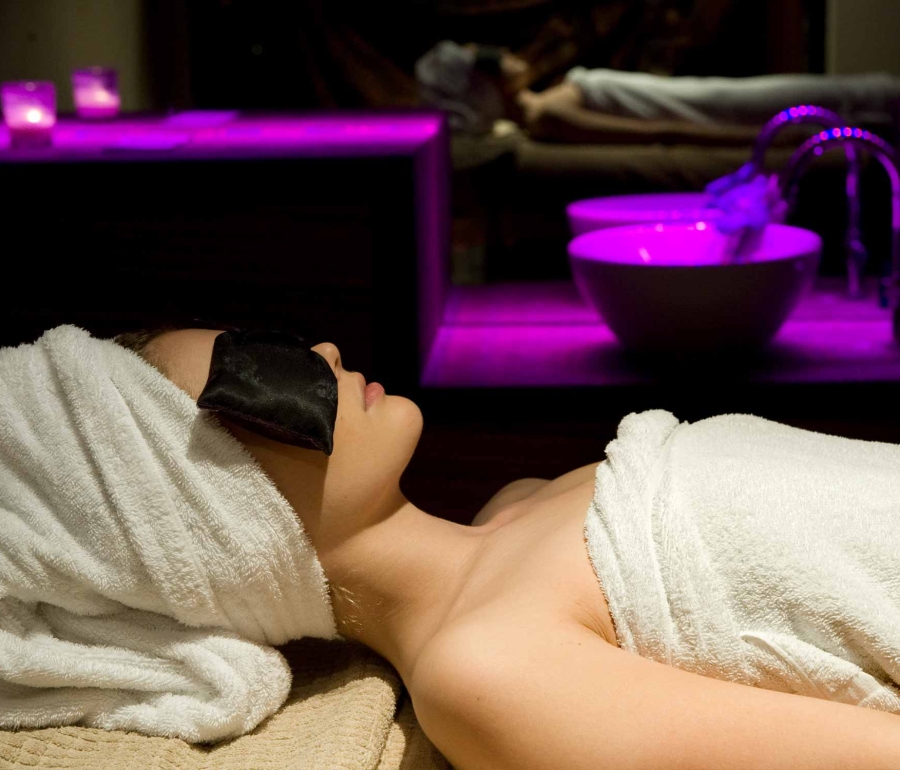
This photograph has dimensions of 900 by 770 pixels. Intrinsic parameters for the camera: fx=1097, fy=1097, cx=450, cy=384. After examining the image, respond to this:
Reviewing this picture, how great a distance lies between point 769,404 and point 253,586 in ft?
2.51

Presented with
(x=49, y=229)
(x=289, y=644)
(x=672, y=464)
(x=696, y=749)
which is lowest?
(x=289, y=644)

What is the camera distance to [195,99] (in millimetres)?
2160

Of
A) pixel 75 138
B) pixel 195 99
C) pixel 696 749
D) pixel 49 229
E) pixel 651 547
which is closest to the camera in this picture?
pixel 696 749

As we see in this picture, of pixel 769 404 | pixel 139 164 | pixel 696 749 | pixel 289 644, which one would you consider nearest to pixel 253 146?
pixel 139 164

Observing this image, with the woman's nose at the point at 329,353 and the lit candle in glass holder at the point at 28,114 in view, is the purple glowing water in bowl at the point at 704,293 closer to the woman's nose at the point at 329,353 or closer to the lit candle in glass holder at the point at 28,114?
the woman's nose at the point at 329,353

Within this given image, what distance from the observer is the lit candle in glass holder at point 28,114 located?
156cm

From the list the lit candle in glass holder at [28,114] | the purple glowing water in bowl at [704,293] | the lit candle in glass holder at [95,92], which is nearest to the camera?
the purple glowing water in bowl at [704,293]

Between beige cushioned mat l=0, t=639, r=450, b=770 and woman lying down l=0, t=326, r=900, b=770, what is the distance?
0.8 inches

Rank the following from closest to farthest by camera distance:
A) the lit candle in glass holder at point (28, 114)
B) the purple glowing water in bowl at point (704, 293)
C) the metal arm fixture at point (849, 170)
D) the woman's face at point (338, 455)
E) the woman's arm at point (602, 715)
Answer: the woman's arm at point (602, 715) → the woman's face at point (338, 455) → the purple glowing water in bowl at point (704, 293) → the lit candle in glass holder at point (28, 114) → the metal arm fixture at point (849, 170)

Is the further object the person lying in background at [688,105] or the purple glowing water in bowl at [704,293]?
the person lying in background at [688,105]

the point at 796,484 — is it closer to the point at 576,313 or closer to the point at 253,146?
the point at 576,313

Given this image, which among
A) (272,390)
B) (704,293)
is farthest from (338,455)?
(704,293)

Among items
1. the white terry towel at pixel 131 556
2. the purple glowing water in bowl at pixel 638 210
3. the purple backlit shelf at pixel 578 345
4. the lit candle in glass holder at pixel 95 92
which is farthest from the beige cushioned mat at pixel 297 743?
the lit candle in glass holder at pixel 95 92

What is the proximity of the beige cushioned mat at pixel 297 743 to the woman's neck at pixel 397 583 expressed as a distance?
0.16 feet
